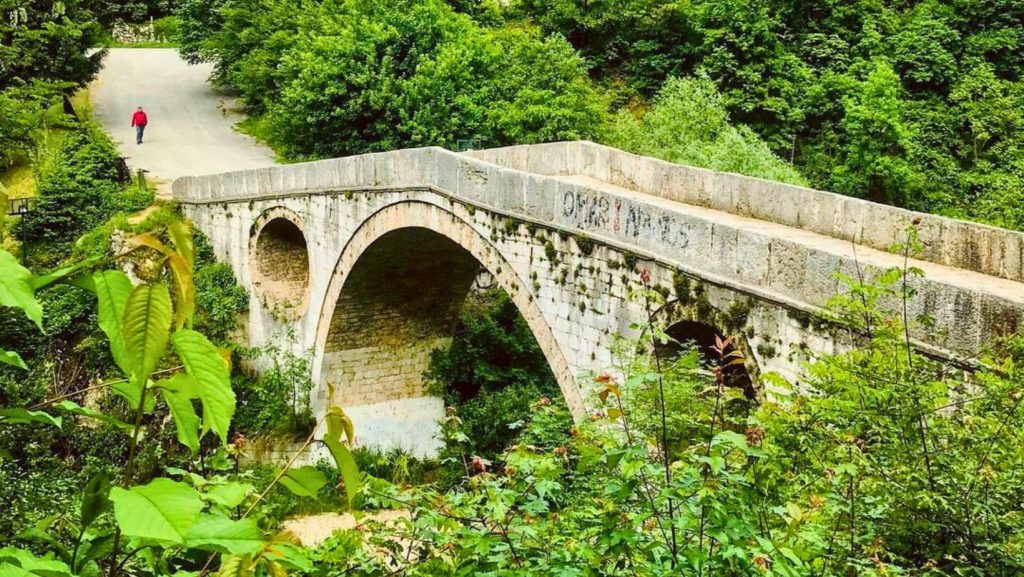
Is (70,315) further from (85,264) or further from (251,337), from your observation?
(85,264)

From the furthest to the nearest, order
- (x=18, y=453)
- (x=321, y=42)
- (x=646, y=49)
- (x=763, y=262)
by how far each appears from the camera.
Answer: (x=646, y=49) → (x=321, y=42) → (x=18, y=453) → (x=763, y=262)

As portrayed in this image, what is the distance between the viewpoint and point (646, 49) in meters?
31.9


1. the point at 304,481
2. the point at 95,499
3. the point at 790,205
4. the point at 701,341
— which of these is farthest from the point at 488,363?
the point at 95,499

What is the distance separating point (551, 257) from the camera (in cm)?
1137

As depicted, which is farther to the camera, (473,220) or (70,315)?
(70,315)

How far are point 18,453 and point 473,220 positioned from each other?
7094 millimetres

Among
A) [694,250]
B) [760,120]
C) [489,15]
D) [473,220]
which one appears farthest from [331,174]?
[760,120]

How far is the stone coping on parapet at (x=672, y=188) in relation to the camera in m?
8.87

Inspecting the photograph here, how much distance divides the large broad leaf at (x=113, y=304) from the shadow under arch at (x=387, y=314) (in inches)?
494

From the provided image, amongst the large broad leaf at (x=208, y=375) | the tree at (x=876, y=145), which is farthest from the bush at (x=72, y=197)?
the large broad leaf at (x=208, y=375)

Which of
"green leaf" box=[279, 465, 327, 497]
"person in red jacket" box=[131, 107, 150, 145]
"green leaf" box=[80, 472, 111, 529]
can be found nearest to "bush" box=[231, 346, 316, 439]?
"person in red jacket" box=[131, 107, 150, 145]

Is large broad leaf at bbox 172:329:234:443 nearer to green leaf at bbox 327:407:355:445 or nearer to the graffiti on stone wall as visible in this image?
green leaf at bbox 327:407:355:445

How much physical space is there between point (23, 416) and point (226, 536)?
479mm

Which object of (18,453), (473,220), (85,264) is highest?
(85,264)
